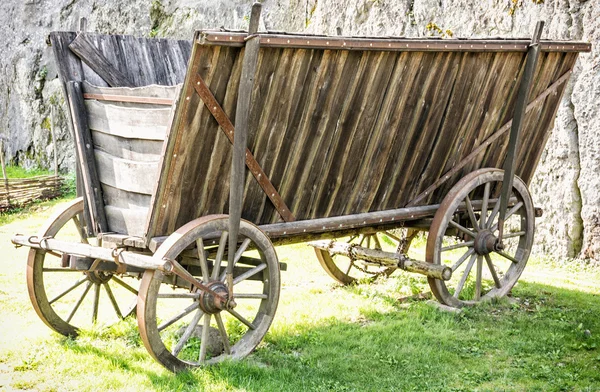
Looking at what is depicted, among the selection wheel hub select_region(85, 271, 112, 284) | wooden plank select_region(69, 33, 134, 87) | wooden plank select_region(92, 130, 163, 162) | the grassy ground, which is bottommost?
the grassy ground

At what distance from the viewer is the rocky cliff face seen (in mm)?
8742

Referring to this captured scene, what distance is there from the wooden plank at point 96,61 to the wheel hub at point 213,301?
6.47 ft

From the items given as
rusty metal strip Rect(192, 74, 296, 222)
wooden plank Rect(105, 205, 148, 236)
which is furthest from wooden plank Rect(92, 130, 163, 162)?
rusty metal strip Rect(192, 74, 296, 222)

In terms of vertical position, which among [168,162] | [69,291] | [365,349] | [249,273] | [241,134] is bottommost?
[365,349]

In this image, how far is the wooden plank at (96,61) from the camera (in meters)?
5.93

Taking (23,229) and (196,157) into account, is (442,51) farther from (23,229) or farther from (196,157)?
(23,229)

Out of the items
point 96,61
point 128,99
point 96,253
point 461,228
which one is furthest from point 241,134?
point 461,228

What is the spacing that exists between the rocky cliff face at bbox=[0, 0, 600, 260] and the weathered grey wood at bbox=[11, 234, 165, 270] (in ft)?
12.0

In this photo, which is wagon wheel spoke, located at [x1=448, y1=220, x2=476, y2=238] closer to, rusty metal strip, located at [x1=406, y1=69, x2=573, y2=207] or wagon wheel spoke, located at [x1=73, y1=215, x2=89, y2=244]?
rusty metal strip, located at [x1=406, y1=69, x2=573, y2=207]

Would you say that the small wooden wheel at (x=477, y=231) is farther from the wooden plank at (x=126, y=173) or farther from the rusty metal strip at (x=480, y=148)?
the wooden plank at (x=126, y=173)

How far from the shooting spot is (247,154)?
5.29 meters

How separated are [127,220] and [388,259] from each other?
2.39m

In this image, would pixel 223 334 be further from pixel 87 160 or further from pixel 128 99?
pixel 128 99

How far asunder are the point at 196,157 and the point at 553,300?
4.13 meters
